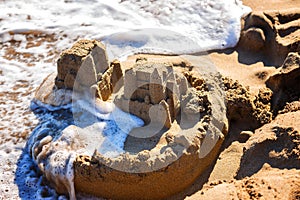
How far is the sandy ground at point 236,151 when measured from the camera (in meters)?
3.24

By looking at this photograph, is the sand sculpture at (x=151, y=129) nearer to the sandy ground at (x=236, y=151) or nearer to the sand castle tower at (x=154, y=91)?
the sand castle tower at (x=154, y=91)

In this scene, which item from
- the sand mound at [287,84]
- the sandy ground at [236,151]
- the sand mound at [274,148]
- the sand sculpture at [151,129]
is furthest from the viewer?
the sand mound at [287,84]

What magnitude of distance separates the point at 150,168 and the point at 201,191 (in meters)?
0.49

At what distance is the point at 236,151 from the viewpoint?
3.92 meters

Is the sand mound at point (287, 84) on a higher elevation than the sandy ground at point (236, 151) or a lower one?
higher

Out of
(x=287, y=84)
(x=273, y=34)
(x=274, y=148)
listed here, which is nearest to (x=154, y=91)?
(x=274, y=148)

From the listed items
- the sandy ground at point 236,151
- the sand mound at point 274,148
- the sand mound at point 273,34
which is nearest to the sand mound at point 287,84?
the sandy ground at point 236,151

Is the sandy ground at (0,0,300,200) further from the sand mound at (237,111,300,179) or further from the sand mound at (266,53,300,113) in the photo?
the sand mound at (266,53,300,113)

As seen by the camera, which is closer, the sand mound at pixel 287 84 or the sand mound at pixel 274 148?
the sand mound at pixel 274 148

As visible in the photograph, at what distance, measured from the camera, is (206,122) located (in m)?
3.95

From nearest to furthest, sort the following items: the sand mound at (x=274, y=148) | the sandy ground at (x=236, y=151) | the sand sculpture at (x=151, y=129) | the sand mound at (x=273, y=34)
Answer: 1. the sandy ground at (x=236, y=151)
2. the sand mound at (x=274, y=148)
3. the sand sculpture at (x=151, y=129)
4. the sand mound at (x=273, y=34)

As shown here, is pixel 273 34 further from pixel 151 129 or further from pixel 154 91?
pixel 151 129

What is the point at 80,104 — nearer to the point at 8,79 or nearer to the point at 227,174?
the point at 8,79

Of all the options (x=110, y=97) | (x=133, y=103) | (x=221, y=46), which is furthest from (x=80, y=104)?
(x=221, y=46)
